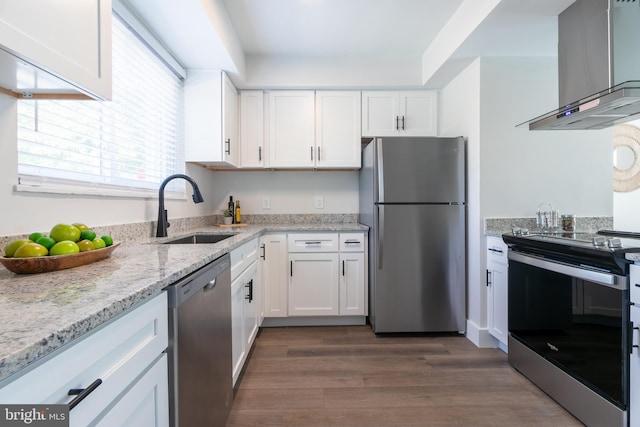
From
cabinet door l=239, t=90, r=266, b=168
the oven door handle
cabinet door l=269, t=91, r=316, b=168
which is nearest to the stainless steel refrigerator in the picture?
the oven door handle

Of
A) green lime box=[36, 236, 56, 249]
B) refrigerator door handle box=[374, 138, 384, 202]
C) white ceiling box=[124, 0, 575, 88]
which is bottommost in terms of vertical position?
green lime box=[36, 236, 56, 249]

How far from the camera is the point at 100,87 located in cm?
99

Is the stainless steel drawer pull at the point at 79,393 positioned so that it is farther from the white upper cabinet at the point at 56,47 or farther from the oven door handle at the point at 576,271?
the oven door handle at the point at 576,271

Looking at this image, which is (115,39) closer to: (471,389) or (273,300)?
(273,300)

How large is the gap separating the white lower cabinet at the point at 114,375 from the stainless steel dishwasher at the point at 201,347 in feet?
0.12

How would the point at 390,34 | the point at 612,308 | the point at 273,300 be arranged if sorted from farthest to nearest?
the point at 273,300 < the point at 390,34 < the point at 612,308

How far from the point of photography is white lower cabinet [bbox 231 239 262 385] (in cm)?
162

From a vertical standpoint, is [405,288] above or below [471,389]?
above

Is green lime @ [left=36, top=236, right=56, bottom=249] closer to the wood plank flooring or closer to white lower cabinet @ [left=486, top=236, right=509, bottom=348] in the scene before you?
the wood plank flooring

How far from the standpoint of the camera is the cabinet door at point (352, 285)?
260cm

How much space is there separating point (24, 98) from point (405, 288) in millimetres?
2451

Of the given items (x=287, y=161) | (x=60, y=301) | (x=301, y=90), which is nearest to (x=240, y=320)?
(x=60, y=301)

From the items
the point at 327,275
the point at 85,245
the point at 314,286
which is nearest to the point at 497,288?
the point at 327,275

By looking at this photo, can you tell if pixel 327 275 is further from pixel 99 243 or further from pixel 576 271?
pixel 99 243
